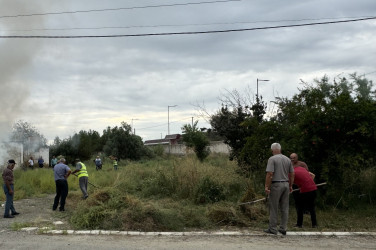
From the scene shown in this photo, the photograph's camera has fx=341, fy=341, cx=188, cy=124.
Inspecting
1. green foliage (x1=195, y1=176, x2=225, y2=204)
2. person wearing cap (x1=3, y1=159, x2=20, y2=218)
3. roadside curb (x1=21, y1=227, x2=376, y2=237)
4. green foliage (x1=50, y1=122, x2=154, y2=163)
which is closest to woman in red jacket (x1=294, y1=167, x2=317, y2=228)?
roadside curb (x1=21, y1=227, x2=376, y2=237)

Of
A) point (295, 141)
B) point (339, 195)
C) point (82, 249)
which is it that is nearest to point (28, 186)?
point (82, 249)

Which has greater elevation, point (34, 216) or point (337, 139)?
point (337, 139)

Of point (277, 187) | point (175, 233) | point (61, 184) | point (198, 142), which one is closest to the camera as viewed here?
point (277, 187)

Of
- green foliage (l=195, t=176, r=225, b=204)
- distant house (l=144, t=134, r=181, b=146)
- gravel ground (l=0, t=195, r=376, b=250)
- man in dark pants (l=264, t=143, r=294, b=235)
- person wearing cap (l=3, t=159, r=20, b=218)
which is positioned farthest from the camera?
distant house (l=144, t=134, r=181, b=146)

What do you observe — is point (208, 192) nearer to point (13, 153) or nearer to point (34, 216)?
point (34, 216)

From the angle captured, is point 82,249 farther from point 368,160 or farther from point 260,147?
point 368,160

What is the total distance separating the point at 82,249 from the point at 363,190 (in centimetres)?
793

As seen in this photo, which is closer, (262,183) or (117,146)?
(262,183)

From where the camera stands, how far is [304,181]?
8.03m

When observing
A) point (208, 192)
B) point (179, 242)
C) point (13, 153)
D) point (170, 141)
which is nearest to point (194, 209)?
point (208, 192)

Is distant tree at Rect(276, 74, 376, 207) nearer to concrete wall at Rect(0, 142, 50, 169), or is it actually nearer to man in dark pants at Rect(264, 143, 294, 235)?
man in dark pants at Rect(264, 143, 294, 235)

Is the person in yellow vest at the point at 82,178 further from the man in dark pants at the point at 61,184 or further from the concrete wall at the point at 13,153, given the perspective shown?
the concrete wall at the point at 13,153

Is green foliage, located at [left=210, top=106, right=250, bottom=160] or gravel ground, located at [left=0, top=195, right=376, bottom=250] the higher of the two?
green foliage, located at [left=210, top=106, right=250, bottom=160]

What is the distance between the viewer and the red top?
798 centimetres
